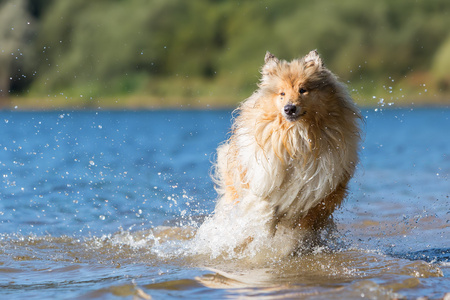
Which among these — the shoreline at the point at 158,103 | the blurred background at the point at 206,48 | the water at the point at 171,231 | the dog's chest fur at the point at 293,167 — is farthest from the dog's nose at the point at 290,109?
the shoreline at the point at 158,103

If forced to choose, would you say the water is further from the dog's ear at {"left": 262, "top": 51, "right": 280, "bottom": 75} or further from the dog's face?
the dog's ear at {"left": 262, "top": 51, "right": 280, "bottom": 75}

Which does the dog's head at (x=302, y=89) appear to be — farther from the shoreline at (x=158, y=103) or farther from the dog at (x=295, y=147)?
the shoreline at (x=158, y=103)

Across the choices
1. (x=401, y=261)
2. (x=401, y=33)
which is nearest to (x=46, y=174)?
(x=401, y=261)

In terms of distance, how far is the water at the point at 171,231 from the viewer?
4719 mm

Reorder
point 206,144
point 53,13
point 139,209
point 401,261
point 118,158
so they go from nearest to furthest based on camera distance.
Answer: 1. point 401,261
2. point 139,209
3. point 118,158
4. point 206,144
5. point 53,13

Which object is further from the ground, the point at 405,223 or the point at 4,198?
the point at 4,198

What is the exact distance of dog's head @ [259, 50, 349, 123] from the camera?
522 centimetres

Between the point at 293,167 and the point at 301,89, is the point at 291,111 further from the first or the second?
the point at 293,167

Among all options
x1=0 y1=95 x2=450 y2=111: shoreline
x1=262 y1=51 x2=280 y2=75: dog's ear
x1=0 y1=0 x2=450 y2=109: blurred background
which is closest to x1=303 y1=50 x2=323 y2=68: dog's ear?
x1=262 y1=51 x2=280 y2=75: dog's ear

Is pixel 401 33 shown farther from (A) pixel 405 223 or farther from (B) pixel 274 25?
(A) pixel 405 223

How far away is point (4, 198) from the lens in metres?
8.84

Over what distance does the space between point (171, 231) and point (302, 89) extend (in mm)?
2914

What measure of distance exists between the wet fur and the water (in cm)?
50

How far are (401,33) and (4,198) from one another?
26662 mm
